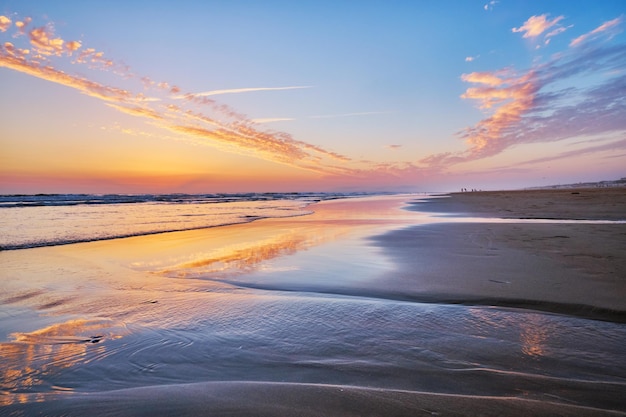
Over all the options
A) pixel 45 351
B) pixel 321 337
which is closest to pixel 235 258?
pixel 45 351

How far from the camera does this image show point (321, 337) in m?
3.12

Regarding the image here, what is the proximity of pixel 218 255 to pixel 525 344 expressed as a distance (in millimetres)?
6511

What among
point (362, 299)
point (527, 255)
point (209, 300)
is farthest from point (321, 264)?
point (527, 255)

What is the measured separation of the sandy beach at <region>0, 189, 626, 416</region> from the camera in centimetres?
210

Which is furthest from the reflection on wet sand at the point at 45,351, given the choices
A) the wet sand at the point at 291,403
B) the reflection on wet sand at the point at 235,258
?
the reflection on wet sand at the point at 235,258

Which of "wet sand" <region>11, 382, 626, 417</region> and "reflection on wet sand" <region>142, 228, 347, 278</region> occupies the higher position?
"wet sand" <region>11, 382, 626, 417</region>

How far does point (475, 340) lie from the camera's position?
298 centimetres

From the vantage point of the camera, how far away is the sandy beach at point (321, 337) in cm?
210

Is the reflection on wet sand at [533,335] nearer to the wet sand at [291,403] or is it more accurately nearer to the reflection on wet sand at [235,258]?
the wet sand at [291,403]

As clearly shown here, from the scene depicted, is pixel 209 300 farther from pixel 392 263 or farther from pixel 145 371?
pixel 392 263

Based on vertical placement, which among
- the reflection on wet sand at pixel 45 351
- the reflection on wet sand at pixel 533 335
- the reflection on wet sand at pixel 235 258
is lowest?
the reflection on wet sand at pixel 235 258

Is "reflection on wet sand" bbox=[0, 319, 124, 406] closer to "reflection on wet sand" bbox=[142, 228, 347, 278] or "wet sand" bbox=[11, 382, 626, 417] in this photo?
"wet sand" bbox=[11, 382, 626, 417]

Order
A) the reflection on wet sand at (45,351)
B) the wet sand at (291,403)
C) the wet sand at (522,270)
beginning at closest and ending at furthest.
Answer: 1. the wet sand at (291,403)
2. the reflection on wet sand at (45,351)
3. the wet sand at (522,270)

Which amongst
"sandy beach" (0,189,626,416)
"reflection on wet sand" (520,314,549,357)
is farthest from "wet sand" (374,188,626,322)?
"reflection on wet sand" (520,314,549,357)
